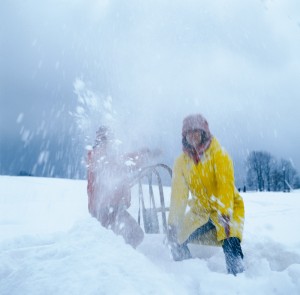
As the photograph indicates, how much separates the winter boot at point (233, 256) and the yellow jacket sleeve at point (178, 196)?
2.69 feet

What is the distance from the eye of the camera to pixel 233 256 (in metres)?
3.58

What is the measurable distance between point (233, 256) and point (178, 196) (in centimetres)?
115

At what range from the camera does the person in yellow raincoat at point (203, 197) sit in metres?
3.87

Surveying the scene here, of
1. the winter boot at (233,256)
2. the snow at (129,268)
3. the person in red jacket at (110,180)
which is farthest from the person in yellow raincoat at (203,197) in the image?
the person in red jacket at (110,180)

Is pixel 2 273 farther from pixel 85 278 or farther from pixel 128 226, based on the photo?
pixel 128 226

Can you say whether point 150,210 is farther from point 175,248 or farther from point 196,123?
point 196,123

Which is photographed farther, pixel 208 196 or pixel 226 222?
pixel 208 196

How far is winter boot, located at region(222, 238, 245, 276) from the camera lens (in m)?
3.41

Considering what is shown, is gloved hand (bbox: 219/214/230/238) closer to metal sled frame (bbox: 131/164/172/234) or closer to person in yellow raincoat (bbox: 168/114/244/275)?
person in yellow raincoat (bbox: 168/114/244/275)

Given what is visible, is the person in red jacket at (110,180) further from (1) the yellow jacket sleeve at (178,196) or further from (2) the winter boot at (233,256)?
(2) the winter boot at (233,256)

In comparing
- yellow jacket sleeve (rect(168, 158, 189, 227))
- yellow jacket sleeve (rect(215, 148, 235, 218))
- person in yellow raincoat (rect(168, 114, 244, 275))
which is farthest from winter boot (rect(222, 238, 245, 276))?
yellow jacket sleeve (rect(168, 158, 189, 227))

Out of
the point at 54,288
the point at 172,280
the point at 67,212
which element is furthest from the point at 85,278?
the point at 67,212

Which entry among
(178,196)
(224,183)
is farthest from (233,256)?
(178,196)

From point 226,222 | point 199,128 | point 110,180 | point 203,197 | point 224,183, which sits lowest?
point 226,222
